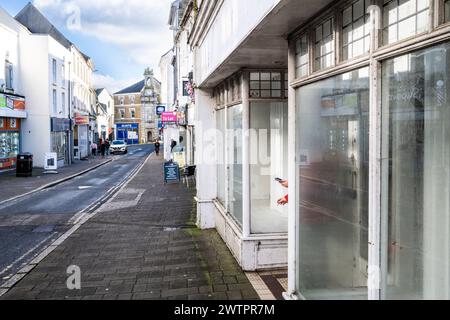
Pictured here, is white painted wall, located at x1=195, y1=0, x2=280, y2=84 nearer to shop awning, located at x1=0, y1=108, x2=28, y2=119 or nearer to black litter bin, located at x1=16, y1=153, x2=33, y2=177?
black litter bin, located at x1=16, y1=153, x2=33, y2=177

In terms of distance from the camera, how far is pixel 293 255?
16.3ft

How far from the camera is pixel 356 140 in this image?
11.7 feet

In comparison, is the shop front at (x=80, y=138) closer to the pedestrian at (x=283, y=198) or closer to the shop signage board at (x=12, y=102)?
the shop signage board at (x=12, y=102)

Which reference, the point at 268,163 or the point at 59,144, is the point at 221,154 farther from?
the point at 59,144

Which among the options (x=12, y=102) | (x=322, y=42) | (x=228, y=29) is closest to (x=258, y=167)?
(x=228, y=29)

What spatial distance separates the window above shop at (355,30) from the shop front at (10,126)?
26.0 metres

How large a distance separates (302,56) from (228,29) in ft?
6.36

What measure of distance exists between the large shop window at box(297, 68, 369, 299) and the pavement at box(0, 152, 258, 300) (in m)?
1.71

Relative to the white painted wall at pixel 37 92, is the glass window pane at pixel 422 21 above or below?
below

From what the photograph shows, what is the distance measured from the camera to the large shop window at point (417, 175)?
2.57 metres

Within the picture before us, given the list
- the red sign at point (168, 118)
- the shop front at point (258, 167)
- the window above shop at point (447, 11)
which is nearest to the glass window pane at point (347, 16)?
the window above shop at point (447, 11)

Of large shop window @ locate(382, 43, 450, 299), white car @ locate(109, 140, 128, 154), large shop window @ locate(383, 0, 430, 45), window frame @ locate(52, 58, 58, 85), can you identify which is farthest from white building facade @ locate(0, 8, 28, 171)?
large shop window @ locate(382, 43, 450, 299)

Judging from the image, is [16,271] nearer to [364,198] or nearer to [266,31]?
[266,31]

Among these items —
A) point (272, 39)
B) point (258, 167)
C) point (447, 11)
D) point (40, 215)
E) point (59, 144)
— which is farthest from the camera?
point (59, 144)
